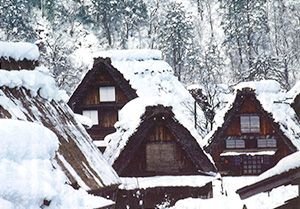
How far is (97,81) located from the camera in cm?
2823

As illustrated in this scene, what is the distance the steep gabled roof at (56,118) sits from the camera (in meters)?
8.71

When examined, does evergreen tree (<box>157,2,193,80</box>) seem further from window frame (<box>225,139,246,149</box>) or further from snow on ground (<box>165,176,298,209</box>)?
snow on ground (<box>165,176,298,209</box>)

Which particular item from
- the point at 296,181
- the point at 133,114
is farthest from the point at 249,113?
the point at 296,181

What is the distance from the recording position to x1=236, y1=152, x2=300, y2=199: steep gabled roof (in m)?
5.61

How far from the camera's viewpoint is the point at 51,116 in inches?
407

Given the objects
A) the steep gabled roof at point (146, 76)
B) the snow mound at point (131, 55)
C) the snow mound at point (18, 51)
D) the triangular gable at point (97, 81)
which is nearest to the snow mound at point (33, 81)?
the snow mound at point (18, 51)

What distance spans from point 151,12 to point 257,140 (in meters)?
32.3

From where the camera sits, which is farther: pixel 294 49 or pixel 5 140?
pixel 294 49

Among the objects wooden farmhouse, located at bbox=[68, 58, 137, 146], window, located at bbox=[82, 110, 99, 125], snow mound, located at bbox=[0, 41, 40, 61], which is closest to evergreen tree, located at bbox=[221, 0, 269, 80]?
wooden farmhouse, located at bbox=[68, 58, 137, 146]

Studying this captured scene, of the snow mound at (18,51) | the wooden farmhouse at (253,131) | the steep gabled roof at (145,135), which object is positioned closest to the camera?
the snow mound at (18,51)

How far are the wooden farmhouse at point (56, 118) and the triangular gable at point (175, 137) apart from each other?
357 centimetres

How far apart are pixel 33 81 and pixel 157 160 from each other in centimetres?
641

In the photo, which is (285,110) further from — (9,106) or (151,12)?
(151,12)

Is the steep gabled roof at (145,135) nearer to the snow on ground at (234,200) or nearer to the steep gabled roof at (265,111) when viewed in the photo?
the snow on ground at (234,200)
